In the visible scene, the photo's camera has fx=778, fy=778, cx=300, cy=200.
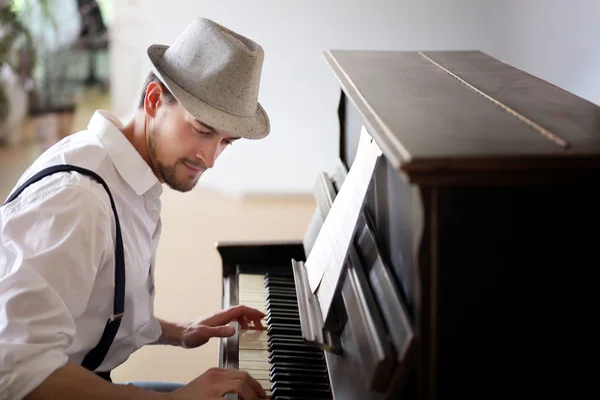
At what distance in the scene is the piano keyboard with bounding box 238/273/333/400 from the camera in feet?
5.28

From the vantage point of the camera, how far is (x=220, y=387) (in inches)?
58.7

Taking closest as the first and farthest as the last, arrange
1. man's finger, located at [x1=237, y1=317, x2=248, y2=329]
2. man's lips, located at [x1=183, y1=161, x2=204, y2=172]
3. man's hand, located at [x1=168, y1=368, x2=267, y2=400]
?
man's hand, located at [x1=168, y1=368, x2=267, y2=400] → man's lips, located at [x1=183, y1=161, x2=204, y2=172] → man's finger, located at [x1=237, y1=317, x2=248, y2=329]

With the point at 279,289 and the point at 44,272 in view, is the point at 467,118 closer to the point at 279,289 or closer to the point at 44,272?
the point at 44,272

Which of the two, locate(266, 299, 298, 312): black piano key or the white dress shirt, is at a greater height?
the white dress shirt

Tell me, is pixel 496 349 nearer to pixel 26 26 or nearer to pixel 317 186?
pixel 317 186

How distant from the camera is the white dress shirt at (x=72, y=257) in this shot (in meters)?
1.32

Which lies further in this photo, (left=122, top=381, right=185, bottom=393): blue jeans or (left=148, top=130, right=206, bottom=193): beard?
(left=122, top=381, right=185, bottom=393): blue jeans

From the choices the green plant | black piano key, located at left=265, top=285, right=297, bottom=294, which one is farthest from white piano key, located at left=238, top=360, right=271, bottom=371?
the green plant

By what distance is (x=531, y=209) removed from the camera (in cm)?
108

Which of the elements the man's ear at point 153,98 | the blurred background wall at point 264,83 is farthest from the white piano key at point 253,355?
the blurred background wall at point 264,83

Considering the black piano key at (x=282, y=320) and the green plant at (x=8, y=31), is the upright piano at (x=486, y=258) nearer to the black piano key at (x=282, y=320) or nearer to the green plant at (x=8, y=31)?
the black piano key at (x=282, y=320)

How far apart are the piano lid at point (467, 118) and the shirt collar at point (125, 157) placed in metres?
0.47

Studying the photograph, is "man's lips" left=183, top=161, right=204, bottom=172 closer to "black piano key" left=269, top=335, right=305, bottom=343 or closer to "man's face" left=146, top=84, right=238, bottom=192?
"man's face" left=146, top=84, right=238, bottom=192

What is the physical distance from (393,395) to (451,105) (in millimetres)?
561
